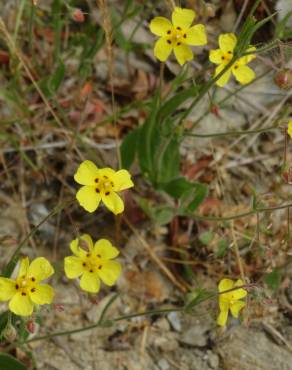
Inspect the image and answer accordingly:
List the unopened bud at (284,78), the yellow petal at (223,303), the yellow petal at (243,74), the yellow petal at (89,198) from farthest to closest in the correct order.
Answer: the yellow petal at (243,74), the yellow petal at (223,303), the unopened bud at (284,78), the yellow petal at (89,198)

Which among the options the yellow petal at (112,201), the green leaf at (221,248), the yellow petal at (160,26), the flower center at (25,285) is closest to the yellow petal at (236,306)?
the green leaf at (221,248)

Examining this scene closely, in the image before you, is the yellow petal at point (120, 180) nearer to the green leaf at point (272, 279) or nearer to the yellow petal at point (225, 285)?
the yellow petal at point (225, 285)

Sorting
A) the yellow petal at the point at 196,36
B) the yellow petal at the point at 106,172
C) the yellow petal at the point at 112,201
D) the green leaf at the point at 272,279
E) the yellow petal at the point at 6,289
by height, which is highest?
the yellow petal at the point at 196,36

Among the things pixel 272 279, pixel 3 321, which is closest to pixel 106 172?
pixel 3 321

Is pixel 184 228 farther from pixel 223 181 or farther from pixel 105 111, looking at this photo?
pixel 105 111

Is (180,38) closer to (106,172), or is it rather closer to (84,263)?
(106,172)

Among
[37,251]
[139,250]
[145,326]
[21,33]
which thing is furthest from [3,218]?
[21,33]

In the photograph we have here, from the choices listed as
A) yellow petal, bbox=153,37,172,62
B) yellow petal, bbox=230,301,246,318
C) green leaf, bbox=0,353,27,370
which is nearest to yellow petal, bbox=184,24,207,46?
yellow petal, bbox=153,37,172,62

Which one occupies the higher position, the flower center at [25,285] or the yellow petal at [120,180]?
the yellow petal at [120,180]
